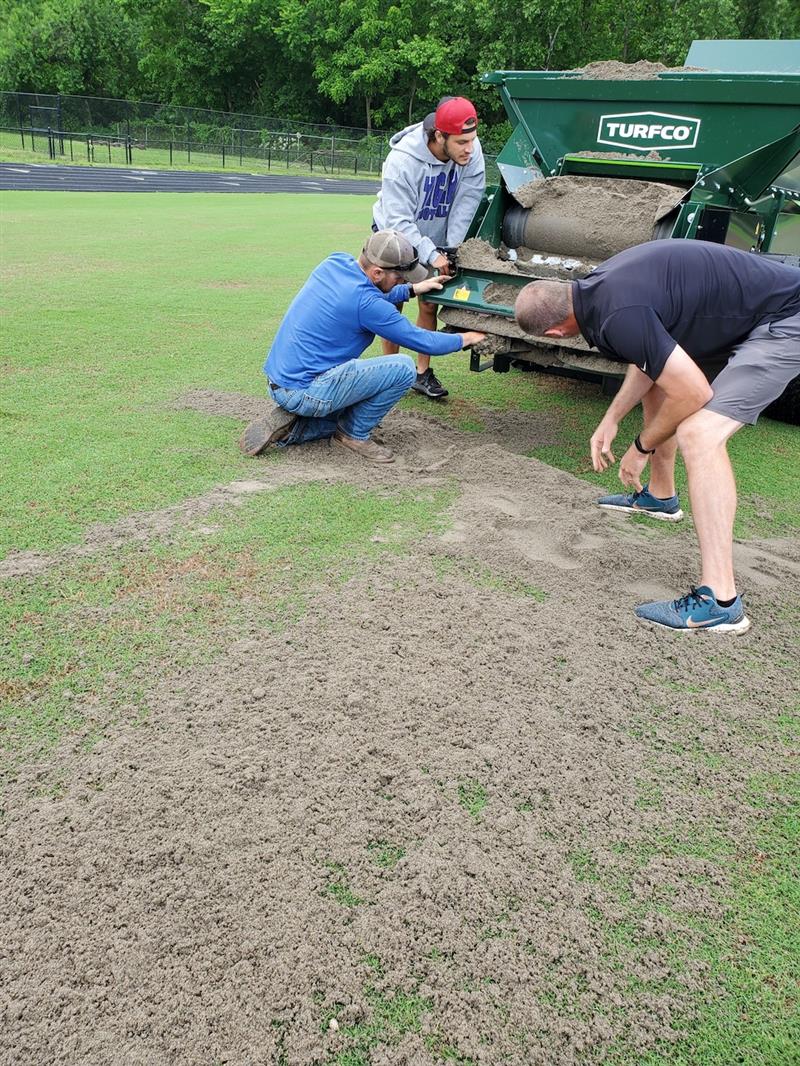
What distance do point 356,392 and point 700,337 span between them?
6.16 ft

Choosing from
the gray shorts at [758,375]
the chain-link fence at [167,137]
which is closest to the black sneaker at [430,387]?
the gray shorts at [758,375]

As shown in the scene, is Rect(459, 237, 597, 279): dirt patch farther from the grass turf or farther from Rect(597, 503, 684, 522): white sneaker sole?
Rect(597, 503, 684, 522): white sneaker sole

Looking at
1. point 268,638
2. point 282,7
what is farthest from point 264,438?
point 282,7

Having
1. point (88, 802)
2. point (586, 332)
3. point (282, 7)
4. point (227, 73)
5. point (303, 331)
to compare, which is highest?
point (282, 7)

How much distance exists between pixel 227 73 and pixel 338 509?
53.4 m

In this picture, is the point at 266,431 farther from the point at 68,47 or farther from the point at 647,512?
the point at 68,47

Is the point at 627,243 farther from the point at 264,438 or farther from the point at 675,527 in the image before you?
the point at 264,438

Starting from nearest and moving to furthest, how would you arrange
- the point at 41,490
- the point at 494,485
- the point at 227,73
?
the point at 41,490 → the point at 494,485 → the point at 227,73

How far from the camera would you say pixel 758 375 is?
3.12m

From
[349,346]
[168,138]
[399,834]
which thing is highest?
[168,138]

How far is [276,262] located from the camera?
1120cm

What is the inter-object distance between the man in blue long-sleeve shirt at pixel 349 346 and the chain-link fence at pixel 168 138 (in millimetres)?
29114

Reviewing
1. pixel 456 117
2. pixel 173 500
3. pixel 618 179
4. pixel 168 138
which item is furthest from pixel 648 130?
pixel 168 138

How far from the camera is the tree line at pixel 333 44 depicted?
1556 inches
